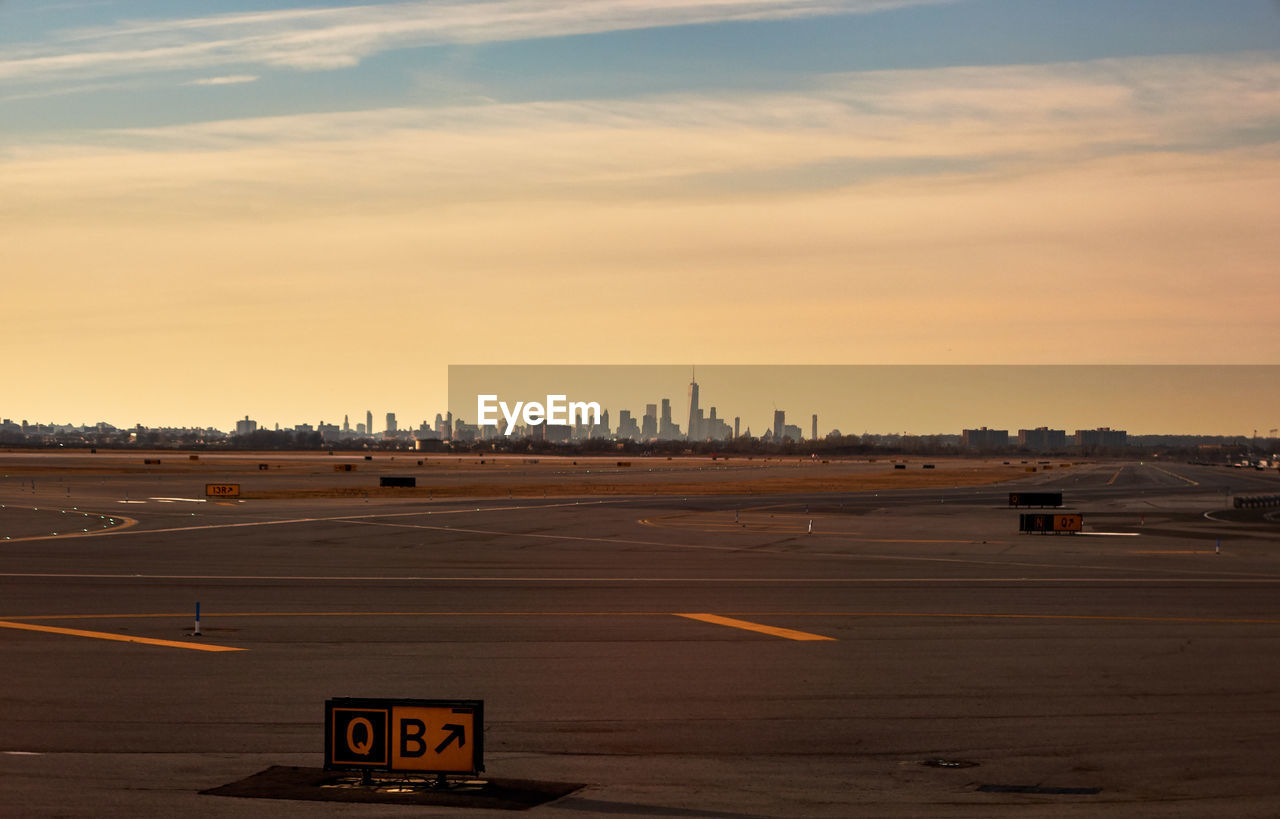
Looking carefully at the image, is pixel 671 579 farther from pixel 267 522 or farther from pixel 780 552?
pixel 267 522

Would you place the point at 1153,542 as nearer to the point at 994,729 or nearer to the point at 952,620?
the point at 952,620

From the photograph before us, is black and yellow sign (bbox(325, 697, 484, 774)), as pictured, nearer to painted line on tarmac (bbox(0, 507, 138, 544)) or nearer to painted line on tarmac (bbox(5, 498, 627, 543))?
painted line on tarmac (bbox(0, 507, 138, 544))

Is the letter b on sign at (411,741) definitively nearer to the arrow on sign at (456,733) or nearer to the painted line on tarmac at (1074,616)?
the arrow on sign at (456,733)

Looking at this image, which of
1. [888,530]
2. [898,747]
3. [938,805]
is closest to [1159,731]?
[898,747]

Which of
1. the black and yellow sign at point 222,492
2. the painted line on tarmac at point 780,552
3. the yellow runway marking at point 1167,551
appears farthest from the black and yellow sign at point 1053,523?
the black and yellow sign at point 222,492

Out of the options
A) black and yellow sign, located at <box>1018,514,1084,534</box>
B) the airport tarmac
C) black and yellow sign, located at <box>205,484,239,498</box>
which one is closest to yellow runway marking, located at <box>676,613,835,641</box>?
the airport tarmac

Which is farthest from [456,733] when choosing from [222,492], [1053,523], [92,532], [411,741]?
[222,492]
